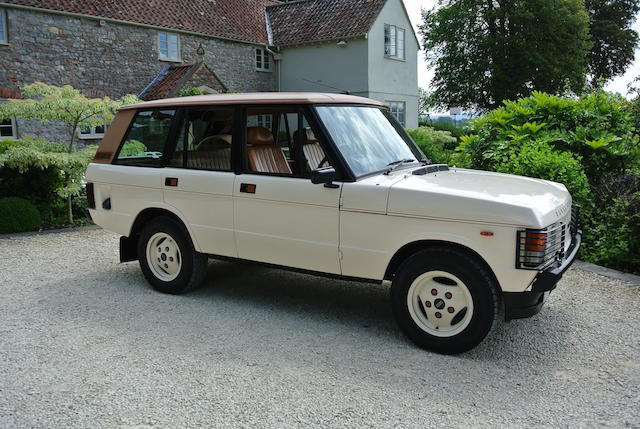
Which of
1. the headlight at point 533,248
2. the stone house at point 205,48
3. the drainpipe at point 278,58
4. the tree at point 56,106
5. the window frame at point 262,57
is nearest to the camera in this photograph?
the headlight at point 533,248

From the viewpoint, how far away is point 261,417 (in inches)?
143

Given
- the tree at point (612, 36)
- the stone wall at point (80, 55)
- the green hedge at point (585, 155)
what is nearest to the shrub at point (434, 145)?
the green hedge at point (585, 155)

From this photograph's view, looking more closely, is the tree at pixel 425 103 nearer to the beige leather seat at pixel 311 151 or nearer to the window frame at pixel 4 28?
the window frame at pixel 4 28

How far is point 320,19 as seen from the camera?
28406 mm

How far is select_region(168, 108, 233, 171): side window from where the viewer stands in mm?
5707

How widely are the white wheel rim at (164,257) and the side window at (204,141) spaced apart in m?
0.83

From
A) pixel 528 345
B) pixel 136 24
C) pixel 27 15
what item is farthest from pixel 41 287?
pixel 136 24

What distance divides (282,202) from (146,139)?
2.07 metres

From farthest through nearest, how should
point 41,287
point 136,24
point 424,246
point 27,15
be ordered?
point 136,24, point 27,15, point 41,287, point 424,246

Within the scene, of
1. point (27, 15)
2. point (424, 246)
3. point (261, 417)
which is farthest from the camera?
point (27, 15)

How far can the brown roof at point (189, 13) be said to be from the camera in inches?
821

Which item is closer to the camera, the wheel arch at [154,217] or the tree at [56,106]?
the wheel arch at [154,217]

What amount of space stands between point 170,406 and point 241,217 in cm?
212

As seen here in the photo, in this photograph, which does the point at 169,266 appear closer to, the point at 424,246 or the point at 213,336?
the point at 213,336
